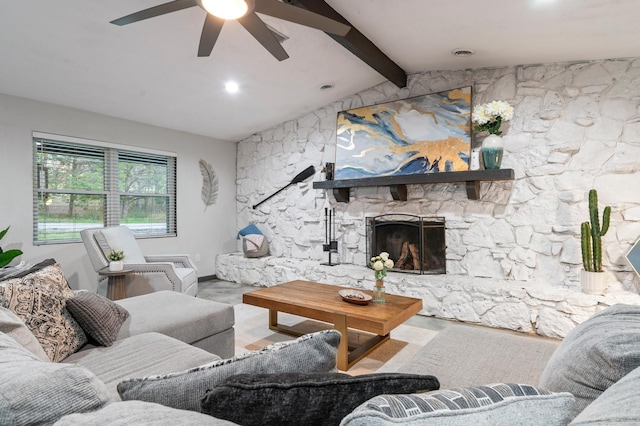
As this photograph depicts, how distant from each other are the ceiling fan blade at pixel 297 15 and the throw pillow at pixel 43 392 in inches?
71.2

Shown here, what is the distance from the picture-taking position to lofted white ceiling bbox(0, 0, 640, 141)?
8.46 feet

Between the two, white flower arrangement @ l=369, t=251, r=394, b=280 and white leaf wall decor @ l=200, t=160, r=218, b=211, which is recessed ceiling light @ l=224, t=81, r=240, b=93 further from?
white flower arrangement @ l=369, t=251, r=394, b=280

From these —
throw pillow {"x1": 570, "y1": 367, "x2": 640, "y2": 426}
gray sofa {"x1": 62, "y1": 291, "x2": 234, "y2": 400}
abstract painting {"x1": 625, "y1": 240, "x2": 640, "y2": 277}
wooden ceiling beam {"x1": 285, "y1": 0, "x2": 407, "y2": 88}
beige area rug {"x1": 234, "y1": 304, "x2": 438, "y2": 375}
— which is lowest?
beige area rug {"x1": 234, "y1": 304, "x2": 438, "y2": 375}

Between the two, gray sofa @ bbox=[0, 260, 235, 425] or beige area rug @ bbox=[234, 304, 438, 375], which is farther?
beige area rug @ bbox=[234, 304, 438, 375]

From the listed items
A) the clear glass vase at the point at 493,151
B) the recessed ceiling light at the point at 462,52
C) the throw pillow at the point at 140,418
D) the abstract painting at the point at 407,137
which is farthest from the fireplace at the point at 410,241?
the throw pillow at the point at 140,418

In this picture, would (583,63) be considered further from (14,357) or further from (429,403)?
(14,357)

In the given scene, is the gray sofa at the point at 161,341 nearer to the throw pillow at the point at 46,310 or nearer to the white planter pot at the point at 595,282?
the throw pillow at the point at 46,310

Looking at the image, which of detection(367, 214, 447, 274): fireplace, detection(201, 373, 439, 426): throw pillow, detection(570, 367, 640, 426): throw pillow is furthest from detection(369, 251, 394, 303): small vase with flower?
detection(570, 367, 640, 426): throw pillow

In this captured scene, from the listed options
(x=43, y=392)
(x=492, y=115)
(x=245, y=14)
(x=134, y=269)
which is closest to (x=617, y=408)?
(x=43, y=392)

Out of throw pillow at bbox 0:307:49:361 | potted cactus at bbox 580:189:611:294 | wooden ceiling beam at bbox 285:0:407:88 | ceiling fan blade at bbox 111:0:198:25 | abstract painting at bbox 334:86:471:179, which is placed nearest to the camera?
throw pillow at bbox 0:307:49:361

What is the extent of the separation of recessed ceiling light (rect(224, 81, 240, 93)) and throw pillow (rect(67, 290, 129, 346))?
283 centimetres

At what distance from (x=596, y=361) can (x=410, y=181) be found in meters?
3.16

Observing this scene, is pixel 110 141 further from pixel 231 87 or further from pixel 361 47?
pixel 361 47

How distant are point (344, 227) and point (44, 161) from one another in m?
3.53
